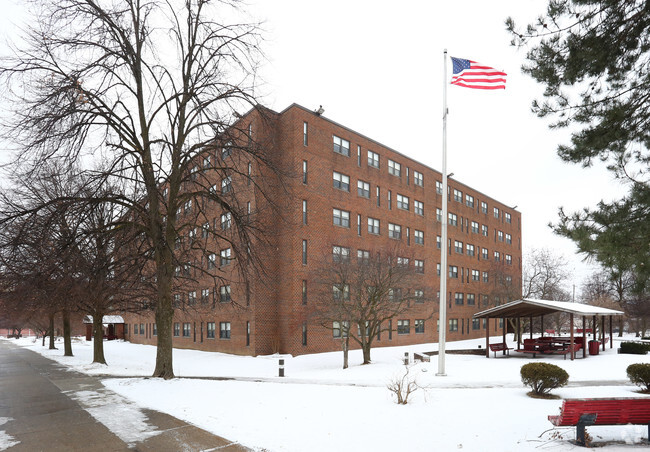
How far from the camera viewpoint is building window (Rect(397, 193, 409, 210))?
148 ft

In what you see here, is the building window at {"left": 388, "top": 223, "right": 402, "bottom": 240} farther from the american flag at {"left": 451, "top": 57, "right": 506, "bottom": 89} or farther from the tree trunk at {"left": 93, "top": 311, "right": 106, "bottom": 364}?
the american flag at {"left": 451, "top": 57, "right": 506, "bottom": 89}

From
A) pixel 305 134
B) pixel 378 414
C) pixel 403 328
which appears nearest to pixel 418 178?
pixel 403 328

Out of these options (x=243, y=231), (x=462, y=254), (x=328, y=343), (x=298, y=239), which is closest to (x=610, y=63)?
(x=243, y=231)

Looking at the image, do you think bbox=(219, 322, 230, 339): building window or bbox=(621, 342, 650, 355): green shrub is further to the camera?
bbox=(219, 322, 230, 339): building window

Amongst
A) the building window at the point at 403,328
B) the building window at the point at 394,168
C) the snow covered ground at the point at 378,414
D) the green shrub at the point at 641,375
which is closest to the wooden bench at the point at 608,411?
the snow covered ground at the point at 378,414

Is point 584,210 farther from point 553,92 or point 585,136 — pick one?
point 553,92

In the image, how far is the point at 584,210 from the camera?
25.3 ft

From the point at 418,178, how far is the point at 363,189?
10261 mm

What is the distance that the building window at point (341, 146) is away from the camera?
126 ft

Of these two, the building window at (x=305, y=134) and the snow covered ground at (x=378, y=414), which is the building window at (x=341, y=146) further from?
the snow covered ground at (x=378, y=414)

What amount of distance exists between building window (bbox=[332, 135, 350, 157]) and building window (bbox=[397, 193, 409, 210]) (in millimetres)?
8414

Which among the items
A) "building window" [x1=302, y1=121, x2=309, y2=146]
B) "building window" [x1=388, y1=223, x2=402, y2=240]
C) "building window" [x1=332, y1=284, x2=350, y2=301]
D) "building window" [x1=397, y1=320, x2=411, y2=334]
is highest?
"building window" [x1=302, y1=121, x2=309, y2=146]

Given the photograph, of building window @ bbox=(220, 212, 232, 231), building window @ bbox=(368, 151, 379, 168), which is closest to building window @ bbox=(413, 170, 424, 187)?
building window @ bbox=(368, 151, 379, 168)

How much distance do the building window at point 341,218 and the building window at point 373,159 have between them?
6.12 meters
